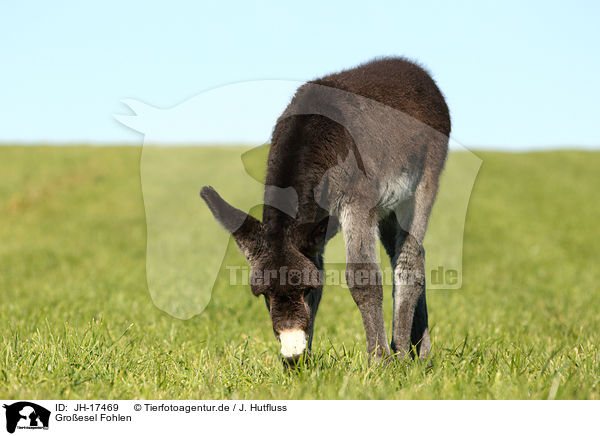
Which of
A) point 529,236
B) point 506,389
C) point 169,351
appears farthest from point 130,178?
point 506,389

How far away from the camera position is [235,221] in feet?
13.1

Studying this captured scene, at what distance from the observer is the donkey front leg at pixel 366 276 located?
13.8 feet

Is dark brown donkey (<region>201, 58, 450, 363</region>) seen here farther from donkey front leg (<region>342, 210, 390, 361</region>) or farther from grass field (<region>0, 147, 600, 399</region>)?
grass field (<region>0, 147, 600, 399</region>)

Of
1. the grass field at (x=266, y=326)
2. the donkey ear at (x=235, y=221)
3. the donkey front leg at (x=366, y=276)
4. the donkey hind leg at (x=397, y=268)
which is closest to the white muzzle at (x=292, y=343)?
the grass field at (x=266, y=326)

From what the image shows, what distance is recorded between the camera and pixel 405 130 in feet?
16.5

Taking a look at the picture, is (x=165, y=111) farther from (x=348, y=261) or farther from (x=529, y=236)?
(x=529, y=236)

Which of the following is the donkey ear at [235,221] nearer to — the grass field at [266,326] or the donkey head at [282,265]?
the donkey head at [282,265]

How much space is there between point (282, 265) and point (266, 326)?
3510 millimetres

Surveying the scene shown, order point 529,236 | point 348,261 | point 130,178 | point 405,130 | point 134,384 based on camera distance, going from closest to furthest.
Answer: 1. point 134,384
2. point 348,261
3. point 405,130
4. point 529,236
5. point 130,178

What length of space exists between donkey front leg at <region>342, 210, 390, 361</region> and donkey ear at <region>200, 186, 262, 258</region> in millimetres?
788

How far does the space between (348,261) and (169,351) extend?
2137mm

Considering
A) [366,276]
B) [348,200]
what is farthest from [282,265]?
[348,200]

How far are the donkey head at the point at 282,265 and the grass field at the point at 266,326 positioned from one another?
14.4 inches
